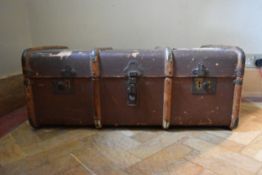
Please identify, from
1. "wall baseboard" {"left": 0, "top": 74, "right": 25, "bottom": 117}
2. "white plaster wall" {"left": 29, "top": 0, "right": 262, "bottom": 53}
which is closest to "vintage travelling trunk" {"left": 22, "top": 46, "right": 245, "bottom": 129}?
"wall baseboard" {"left": 0, "top": 74, "right": 25, "bottom": 117}

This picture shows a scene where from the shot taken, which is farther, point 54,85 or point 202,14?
point 202,14

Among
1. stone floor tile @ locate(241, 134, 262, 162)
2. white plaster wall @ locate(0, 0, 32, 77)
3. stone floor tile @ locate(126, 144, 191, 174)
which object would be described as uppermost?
white plaster wall @ locate(0, 0, 32, 77)

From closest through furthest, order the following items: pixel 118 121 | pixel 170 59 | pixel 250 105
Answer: pixel 170 59, pixel 118 121, pixel 250 105

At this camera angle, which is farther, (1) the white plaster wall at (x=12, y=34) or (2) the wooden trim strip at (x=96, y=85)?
(1) the white plaster wall at (x=12, y=34)

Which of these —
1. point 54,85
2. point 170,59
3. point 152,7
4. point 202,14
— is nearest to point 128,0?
point 152,7

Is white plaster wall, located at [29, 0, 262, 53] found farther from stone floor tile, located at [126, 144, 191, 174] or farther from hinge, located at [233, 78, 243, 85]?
stone floor tile, located at [126, 144, 191, 174]

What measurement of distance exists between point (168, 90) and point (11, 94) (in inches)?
Answer: 39.2

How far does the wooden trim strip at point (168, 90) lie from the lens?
1093 millimetres

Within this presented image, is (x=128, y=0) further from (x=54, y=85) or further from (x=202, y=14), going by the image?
(x=54, y=85)

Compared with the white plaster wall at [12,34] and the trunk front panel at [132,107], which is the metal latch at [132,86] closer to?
the trunk front panel at [132,107]

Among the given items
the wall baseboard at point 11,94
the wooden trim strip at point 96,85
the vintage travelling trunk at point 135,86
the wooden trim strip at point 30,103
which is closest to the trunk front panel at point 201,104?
the vintage travelling trunk at point 135,86

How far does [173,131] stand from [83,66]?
0.55 metres

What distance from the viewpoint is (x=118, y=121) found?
47.1 inches

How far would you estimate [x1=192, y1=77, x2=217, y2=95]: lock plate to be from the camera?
43.9 inches
